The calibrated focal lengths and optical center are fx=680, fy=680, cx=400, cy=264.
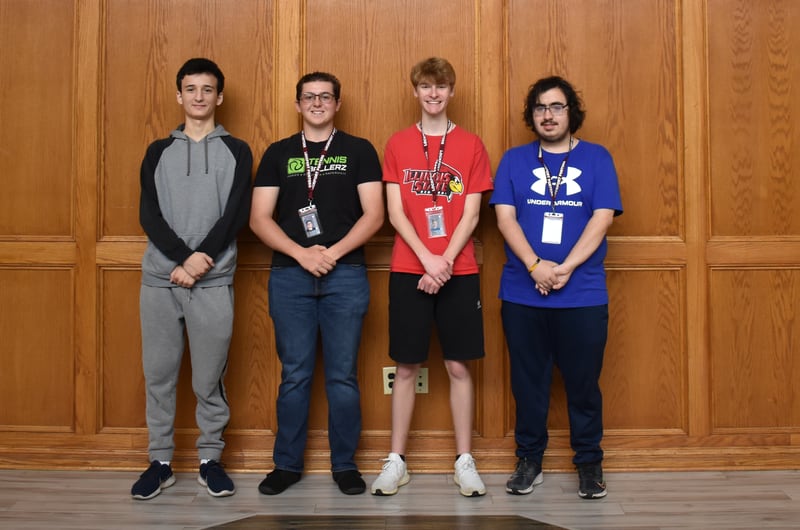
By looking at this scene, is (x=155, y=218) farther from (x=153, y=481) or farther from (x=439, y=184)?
(x=439, y=184)

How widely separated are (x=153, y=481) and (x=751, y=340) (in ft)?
8.74

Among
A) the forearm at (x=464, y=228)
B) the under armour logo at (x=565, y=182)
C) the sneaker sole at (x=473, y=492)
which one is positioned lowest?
the sneaker sole at (x=473, y=492)

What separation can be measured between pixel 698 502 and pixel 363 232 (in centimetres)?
168

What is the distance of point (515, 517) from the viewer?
2488 mm

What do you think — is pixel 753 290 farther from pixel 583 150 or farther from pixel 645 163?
pixel 583 150

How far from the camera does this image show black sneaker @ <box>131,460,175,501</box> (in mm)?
2678

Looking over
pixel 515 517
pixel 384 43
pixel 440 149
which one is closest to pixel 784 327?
pixel 515 517

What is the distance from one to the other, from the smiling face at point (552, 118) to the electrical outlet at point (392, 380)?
3.81ft

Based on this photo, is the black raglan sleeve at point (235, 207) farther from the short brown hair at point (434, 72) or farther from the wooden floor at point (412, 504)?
the wooden floor at point (412, 504)

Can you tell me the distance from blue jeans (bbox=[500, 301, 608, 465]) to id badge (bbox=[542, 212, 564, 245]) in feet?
0.92

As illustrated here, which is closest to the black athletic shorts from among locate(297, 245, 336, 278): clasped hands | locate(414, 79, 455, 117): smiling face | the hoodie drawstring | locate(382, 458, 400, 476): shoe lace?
locate(297, 245, 336, 278): clasped hands

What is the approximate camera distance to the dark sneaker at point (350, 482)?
2723 mm

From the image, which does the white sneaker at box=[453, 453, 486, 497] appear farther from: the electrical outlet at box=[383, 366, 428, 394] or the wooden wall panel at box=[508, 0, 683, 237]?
the wooden wall panel at box=[508, 0, 683, 237]

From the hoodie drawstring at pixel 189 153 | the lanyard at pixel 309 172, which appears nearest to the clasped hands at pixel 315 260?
the lanyard at pixel 309 172
